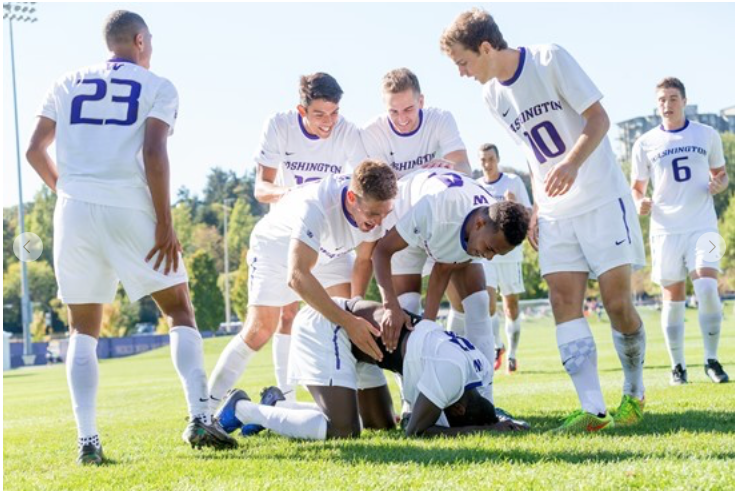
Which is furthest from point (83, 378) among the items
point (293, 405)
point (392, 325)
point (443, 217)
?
point (443, 217)

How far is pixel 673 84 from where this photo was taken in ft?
32.9

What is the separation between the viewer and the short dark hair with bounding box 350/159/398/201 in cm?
607

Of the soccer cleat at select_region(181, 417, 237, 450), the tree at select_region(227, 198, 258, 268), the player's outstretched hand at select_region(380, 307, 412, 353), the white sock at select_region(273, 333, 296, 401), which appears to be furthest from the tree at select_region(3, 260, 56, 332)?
the player's outstretched hand at select_region(380, 307, 412, 353)

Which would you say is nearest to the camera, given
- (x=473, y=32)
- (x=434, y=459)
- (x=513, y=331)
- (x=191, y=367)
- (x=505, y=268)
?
(x=434, y=459)

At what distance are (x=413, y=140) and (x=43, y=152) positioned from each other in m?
3.11

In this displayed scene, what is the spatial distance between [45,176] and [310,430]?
2.52 m

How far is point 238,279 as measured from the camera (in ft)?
255

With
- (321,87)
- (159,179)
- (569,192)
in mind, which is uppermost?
(321,87)

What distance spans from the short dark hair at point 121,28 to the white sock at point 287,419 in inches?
108

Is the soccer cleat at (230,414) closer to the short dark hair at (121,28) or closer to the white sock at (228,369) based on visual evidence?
the white sock at (228,369)

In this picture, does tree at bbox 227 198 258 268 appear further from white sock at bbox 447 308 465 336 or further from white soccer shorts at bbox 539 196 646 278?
white soccer shorts at bbox 539 196 646 278

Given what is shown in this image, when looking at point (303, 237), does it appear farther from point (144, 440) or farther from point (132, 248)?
point (144, 440)

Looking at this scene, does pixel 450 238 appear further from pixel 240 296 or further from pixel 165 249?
pixel 240 296

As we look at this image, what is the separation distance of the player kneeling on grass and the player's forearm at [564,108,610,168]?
1444mm
